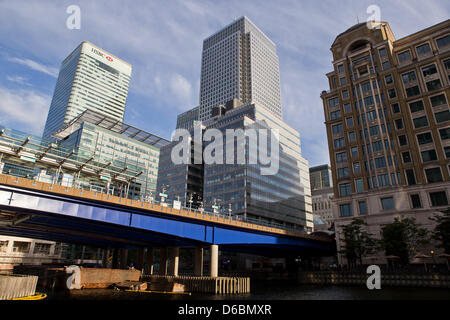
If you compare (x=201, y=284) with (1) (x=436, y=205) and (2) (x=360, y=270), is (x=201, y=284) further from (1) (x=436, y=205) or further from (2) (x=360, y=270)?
(1) (x=436, y=205)

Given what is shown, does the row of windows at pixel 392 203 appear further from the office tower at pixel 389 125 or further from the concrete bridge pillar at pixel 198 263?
the concrete bridge pillar at pixel 198 263

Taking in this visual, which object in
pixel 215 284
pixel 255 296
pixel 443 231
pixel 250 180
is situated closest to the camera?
pixel 255 296

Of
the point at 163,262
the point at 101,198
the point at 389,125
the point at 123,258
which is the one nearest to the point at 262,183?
the point at 389,125

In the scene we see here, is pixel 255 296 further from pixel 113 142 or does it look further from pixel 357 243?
pixel 113 142

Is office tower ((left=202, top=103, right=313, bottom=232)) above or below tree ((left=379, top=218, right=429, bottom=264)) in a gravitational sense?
above

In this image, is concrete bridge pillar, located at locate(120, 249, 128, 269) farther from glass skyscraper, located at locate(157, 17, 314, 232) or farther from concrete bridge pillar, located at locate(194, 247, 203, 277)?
concrete bridge pillar, located at locate(194, 247, 203, 277)

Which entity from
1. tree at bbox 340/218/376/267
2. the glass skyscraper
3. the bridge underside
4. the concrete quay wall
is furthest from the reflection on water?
the glass skyscraper

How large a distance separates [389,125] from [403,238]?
27.6m

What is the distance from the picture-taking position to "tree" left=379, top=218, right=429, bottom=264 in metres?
54.0

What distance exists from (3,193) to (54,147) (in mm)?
9996

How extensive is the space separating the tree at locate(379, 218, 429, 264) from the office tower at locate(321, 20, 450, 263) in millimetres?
4461

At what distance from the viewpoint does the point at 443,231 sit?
50.2 metres

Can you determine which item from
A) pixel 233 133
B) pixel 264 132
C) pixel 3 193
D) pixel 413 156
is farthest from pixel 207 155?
pixel 3 193

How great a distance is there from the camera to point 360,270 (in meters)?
52.7
